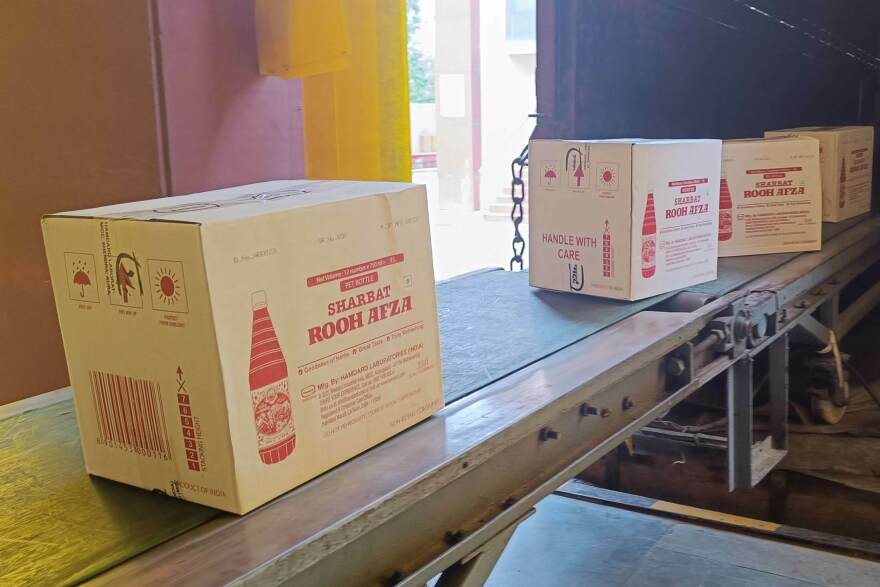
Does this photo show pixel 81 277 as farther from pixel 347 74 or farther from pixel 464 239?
pixel 464 239

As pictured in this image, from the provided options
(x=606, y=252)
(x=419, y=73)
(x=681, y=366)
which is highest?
(x=419, y=73)

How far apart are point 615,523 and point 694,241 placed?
4.23 feet

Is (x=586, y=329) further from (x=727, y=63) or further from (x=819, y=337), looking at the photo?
(x=727, y=63)

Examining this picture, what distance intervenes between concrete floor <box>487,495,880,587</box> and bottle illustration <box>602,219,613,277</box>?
1.15 meters

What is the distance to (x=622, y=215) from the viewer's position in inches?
A: 84.4

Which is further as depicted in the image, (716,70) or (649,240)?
(716,70)

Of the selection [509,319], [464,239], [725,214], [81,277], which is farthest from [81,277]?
[464,239]

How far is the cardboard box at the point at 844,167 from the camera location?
11.3 feet

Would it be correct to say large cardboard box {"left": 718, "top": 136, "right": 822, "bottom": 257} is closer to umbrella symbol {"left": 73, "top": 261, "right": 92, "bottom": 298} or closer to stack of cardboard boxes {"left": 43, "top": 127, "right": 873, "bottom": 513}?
stack of cardboard boxes {"left": 43, "top": 127, "right": 873, "bottom": 513}

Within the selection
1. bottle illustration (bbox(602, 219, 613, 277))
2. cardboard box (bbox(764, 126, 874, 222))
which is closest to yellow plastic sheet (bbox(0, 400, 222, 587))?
bottle illustration (bbox(602, 219, 613, 277))

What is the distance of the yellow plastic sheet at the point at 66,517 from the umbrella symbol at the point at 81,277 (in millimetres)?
271

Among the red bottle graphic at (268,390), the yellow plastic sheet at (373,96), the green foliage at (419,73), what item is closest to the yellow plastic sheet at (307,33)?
the yellow plastic sheet at (373,96)

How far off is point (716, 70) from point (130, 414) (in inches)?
149

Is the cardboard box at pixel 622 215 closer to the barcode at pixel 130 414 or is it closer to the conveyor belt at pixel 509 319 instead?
the conveyor belt at pixel 509 319
